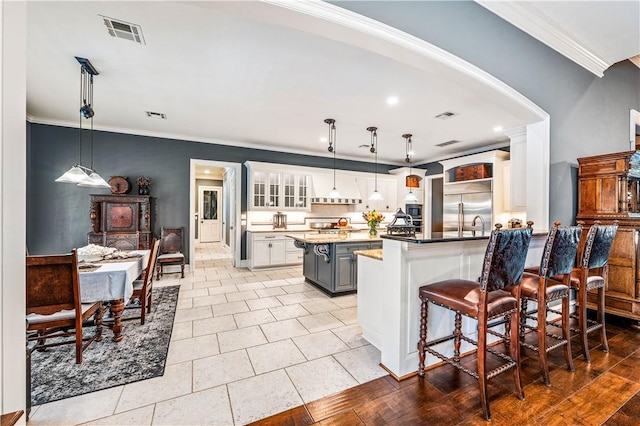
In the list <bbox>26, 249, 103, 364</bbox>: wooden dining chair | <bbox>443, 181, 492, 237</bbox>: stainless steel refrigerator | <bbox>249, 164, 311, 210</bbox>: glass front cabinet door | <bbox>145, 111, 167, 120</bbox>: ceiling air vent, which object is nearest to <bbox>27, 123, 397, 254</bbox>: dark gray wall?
<bbox>249, 164, 311, 210</bbox>: glass front cabinet door

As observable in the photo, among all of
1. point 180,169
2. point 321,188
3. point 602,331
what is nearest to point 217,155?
point 180,169

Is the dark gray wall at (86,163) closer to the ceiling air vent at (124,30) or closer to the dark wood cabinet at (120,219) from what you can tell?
the dark wood cabinet at (120,219)

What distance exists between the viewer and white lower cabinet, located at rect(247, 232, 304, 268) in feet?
19.3

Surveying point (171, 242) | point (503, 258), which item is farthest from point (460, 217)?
point (171, 242)

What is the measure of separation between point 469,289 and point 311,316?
197 centimetres

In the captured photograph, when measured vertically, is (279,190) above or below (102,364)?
above

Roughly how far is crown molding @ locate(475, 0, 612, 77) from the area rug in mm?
4113

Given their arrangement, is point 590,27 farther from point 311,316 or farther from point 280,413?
point 280,413

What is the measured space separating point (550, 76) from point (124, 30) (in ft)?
14.1

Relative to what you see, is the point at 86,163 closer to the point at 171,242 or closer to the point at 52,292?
the point at 171,242

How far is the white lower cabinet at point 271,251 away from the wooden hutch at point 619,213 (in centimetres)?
490

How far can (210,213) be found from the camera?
1059 cm

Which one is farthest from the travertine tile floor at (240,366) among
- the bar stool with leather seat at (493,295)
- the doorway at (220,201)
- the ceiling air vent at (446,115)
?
the ceiling air vent at (446,115)

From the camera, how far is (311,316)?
3.31 meters
